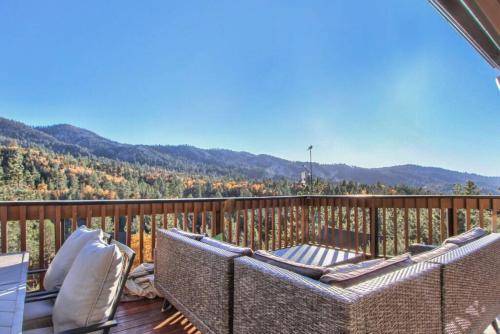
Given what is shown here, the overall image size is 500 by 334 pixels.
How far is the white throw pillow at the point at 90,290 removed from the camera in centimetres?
140

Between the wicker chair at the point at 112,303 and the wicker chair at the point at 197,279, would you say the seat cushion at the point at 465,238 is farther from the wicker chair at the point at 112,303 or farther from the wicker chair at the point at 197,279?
the wicker chair at the point at 112,303

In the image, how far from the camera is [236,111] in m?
15.1

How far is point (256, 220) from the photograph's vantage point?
457 cm

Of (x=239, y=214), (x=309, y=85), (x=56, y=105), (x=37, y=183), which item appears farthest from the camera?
(x=56, y=105)

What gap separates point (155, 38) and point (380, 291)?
433 inches

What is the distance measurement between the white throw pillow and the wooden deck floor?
37.4 inches

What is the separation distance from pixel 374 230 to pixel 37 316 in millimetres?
4220

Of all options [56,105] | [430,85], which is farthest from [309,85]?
[56,105]

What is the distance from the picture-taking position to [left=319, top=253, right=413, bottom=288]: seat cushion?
1.22 meters

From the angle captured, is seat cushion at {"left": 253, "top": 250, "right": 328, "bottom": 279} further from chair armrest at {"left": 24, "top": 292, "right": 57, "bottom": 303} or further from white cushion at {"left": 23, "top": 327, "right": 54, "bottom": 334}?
chair armrest at {"left": 24, "top": 292, "right": 57, "bottom": 303}

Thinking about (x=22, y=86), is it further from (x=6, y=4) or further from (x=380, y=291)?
(x=380, y=291)

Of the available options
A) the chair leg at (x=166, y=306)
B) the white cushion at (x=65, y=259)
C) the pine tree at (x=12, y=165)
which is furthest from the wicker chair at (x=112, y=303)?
the pine tree at (x=12, y=165)

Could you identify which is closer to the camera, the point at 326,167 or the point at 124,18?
the point at 124,18

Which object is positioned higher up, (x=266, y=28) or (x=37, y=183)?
(x=266, y=28)
